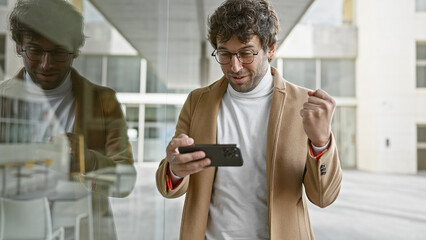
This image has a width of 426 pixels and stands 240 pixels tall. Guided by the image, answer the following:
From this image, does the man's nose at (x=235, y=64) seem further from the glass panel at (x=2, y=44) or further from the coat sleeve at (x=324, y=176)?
the glass panel at (x=2, y=44)

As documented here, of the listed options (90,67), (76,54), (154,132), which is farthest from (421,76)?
(76,54)

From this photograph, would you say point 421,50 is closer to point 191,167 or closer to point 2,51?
point 191,167

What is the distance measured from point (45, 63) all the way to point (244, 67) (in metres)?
0.73

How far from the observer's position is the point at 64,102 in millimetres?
1152

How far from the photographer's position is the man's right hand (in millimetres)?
1251

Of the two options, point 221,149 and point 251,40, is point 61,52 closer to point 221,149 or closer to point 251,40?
point 221,149

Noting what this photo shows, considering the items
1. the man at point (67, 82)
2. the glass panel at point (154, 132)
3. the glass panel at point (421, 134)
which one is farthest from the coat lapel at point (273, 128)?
the glass panel at point (421, 134)

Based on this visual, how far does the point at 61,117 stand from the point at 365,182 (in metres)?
14.1

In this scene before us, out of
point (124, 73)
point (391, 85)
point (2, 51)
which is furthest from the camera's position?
point (391, 85)

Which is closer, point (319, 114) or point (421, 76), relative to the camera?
point (319, 114)

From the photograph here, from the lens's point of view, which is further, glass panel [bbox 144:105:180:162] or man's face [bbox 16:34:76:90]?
glass panel [bbox 144:105:180:162]

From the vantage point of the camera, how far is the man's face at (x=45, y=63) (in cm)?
97

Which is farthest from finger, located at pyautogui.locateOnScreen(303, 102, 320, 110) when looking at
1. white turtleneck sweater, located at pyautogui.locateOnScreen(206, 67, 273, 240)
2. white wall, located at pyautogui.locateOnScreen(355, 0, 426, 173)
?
white wall, located at pyautogui.locateOnScreen(355, 0, 426, 173)

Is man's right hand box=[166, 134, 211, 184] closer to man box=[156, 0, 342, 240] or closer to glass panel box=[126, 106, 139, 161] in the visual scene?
man box=[156, 0, 342, 240]
